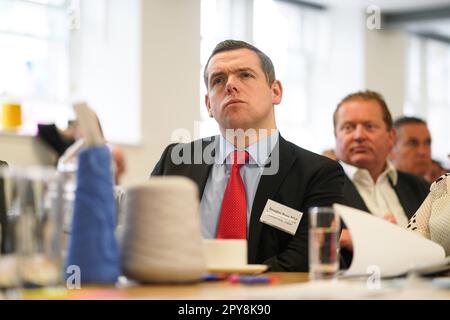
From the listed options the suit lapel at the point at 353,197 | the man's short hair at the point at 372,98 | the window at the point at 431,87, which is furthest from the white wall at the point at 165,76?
the window at the point at 431,87

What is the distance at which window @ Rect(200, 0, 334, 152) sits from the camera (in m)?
11.0

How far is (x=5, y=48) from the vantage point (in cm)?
820

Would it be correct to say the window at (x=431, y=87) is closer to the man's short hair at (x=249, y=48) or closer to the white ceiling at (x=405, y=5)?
the white ceiling at (x=405, y=5)

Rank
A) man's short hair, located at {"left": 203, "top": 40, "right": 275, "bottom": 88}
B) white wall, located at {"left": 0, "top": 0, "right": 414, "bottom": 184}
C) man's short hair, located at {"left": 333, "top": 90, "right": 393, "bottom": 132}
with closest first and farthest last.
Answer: man's short hair, located at {"left": 203, "top": 40, "right": 275, "bottom": 88}
man's short hair, located at {"left": 333, "top": 90, "right": 393, "bottom": 132}
white wall, located at {"left": 0, "top": 0, "right": 414, "bottom": 184}

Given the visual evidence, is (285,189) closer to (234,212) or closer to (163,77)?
(234,212)

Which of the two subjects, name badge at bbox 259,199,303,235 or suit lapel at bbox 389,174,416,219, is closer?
name badge at bbox 259,199,303,235

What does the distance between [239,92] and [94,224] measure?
1.58m

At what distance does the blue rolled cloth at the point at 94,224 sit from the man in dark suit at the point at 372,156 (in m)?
3.13

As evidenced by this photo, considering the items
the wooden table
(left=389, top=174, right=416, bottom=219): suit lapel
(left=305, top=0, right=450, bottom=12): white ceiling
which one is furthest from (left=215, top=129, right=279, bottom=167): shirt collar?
(left=305, top=0, right=450, bottom=12): white ceiling

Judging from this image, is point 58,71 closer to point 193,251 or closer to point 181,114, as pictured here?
point 181,114

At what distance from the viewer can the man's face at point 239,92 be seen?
10.00ft

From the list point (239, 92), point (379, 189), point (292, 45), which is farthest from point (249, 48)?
point (292, 45)

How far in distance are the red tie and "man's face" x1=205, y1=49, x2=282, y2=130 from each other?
0.29 meters

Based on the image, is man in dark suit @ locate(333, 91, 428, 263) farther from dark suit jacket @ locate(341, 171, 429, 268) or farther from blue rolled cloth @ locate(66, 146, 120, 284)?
blue rolled cloth @ locate(66, 146, 120, 284)
